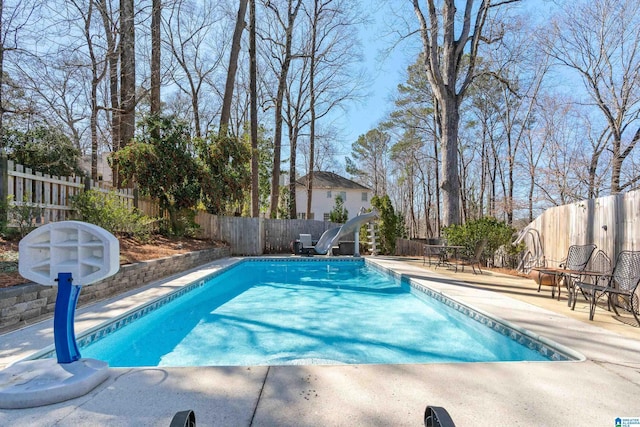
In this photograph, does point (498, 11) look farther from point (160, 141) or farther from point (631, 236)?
point (160, 141)

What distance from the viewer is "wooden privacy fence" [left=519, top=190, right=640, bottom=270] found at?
15.7ft

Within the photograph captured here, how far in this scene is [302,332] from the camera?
16.3 ft

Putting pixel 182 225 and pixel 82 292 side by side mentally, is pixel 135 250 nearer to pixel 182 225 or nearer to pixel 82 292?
pixel 82 292

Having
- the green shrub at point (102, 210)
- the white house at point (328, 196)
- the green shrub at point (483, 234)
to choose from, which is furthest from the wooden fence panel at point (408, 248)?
the white house at point (328, 196)

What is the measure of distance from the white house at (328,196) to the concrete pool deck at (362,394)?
28.1 m

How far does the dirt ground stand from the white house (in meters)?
18.6

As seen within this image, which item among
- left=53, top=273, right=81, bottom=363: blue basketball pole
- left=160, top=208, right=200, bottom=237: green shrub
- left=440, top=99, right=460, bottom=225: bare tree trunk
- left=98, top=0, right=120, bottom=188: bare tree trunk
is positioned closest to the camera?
left=53, top=273, right=81, bottom=363: blue basketball pole

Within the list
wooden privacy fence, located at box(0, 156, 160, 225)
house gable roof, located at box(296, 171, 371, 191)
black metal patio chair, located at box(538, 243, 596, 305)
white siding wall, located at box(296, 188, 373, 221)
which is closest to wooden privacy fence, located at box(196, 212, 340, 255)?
wooden privacy fence, located at box(0, 156, 160, 225)

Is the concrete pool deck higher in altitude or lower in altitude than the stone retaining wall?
lower

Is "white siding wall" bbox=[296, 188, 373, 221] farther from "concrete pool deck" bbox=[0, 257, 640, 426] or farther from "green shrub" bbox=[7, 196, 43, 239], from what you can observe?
"concrete pool deck" bbox=[0, 257, 640, 426]

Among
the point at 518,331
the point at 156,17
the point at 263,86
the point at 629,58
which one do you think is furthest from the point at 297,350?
the point at 263,86

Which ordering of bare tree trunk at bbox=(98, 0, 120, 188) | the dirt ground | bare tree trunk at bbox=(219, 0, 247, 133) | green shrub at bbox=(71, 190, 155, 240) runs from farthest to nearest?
bare tree trunk at bbox=(219, 0, 247, 133), bare tree trunk at bbox=(98, 0, 120, 188), green shrub at bbox=(71, 190, 155, 240), the dirt ground

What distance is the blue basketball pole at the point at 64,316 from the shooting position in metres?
2.38

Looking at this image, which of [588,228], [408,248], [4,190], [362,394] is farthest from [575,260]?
[4,190]
